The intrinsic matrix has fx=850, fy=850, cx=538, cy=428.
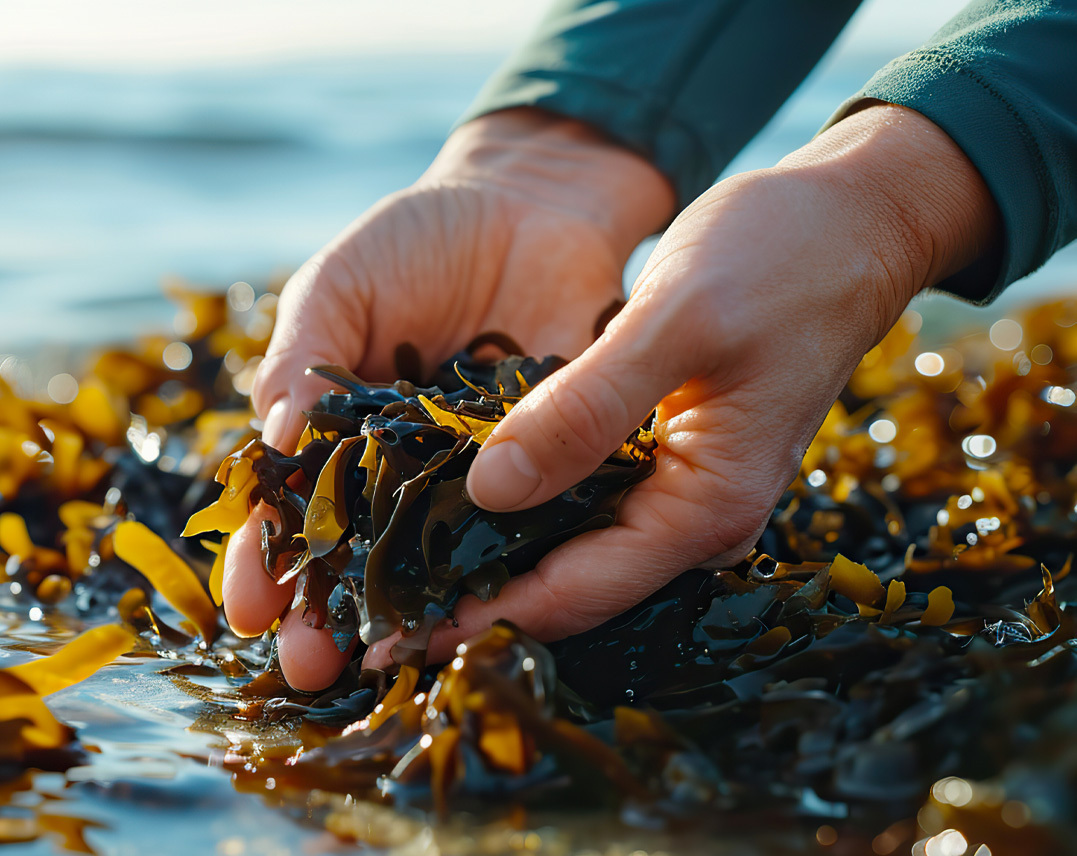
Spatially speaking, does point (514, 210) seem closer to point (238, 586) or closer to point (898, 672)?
point (238, 586)

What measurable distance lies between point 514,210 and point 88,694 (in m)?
1.24

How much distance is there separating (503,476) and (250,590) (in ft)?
1.22

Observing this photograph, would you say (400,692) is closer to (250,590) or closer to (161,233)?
(250,590)

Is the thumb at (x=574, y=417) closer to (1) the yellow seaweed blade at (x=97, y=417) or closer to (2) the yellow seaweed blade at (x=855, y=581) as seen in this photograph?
(2) the yellow seaweed blade at (x=855, y=581)

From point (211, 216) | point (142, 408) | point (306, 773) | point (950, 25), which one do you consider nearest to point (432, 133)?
point (211, 216)

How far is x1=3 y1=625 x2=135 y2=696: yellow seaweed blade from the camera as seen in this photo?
0.94 m

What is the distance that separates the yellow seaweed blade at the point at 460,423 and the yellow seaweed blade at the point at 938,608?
55 centimetres

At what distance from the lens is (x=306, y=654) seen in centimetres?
98

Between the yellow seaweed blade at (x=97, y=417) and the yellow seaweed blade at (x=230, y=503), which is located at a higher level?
the yellow seaweed blade at (x=230, y=503)

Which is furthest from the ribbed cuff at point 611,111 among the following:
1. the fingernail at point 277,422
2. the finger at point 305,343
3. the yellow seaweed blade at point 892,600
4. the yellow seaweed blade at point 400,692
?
the yellow seaweed blade at point 400,692

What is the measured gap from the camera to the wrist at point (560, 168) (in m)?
1.89

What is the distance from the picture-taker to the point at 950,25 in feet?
4.18

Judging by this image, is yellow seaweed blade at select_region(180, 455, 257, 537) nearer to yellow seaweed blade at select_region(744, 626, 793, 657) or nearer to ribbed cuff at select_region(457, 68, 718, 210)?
yellow seaweed blade at select_region(744, 626, 793, 657)

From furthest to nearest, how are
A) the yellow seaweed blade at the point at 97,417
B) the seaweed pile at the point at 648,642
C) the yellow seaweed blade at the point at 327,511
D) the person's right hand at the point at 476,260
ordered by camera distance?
the yellow seaweed blade at the point at 97,417, the person's right hand at the point at 476,260, the yellow seaweed blade at the point at 327,511, the seaweed pile at the point at 648,642
